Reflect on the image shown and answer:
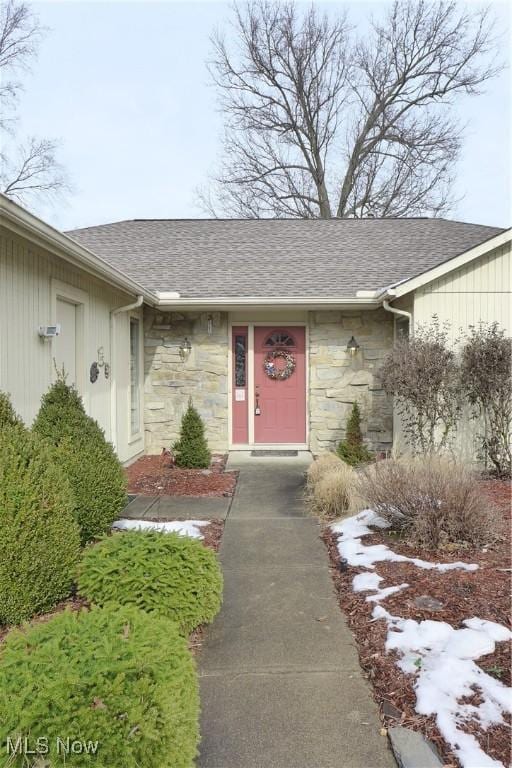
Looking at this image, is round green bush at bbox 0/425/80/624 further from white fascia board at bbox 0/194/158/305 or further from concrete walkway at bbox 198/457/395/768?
white fascia board at bbox 0/194/158/305

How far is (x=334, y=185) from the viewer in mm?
18750

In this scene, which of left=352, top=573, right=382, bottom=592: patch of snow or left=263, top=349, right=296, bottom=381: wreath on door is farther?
left=263, top=349, right=296, bottom=381: wreath on door

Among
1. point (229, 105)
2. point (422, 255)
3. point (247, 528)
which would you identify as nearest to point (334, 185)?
point (229, 105)

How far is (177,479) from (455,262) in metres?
4.79

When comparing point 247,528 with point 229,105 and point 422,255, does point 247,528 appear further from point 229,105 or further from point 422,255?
point 229,105

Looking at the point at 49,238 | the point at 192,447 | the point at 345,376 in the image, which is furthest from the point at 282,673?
the point at 345,376

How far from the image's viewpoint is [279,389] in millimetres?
9383

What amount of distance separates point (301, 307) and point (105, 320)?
307cm

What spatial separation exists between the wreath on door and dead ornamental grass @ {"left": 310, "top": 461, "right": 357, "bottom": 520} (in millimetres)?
3615

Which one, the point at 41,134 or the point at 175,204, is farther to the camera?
the point at 175,204

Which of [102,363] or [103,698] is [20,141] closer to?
[102,363]

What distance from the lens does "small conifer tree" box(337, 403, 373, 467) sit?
26.0 feet

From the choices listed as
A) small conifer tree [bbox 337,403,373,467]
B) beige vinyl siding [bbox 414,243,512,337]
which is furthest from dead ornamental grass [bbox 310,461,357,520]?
beige vinyl siding [bbox 414,243,512,337]

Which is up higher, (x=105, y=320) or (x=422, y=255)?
(x=422, y=255)
